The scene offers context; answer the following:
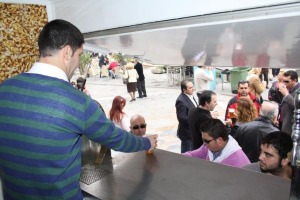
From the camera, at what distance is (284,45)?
1.41 m

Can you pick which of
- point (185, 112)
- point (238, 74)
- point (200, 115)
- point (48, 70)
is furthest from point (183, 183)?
point (238, 74)

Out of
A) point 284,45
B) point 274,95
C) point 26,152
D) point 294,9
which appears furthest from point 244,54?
point 274,95

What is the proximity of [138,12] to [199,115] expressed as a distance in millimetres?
2001

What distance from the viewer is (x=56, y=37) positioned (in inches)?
45.6

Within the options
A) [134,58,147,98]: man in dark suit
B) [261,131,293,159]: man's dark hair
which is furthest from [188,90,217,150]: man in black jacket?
[134,58,147,98]: man in dark suit

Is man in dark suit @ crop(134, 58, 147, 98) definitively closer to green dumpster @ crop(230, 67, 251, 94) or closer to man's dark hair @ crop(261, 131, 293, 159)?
green dumpster @ crop(230, 67, 251, 94)

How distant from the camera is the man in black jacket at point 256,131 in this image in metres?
2.68

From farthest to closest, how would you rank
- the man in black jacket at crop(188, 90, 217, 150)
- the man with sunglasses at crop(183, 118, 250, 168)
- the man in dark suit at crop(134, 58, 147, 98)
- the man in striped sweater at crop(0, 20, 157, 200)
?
the man in dark suit at crop(134, 58, 147, 98), the man in black jacket at crop(188, 90, 217, 150), the man with sunglasses at crop(183, 118, 250, 168), the man in striped sweater at crop(0, 20, 157, 200)

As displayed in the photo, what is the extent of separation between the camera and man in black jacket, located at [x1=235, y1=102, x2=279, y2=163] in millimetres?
2680

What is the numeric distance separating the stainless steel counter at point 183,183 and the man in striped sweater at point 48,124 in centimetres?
34

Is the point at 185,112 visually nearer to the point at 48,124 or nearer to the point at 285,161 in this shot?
the point at 285,161

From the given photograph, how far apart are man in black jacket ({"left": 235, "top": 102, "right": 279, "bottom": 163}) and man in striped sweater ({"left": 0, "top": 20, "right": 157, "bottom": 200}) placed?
6.34 ft

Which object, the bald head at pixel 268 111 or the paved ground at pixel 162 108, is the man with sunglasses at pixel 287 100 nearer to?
the bald head at pixel 268 111

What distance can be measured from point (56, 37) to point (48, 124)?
39 cm
